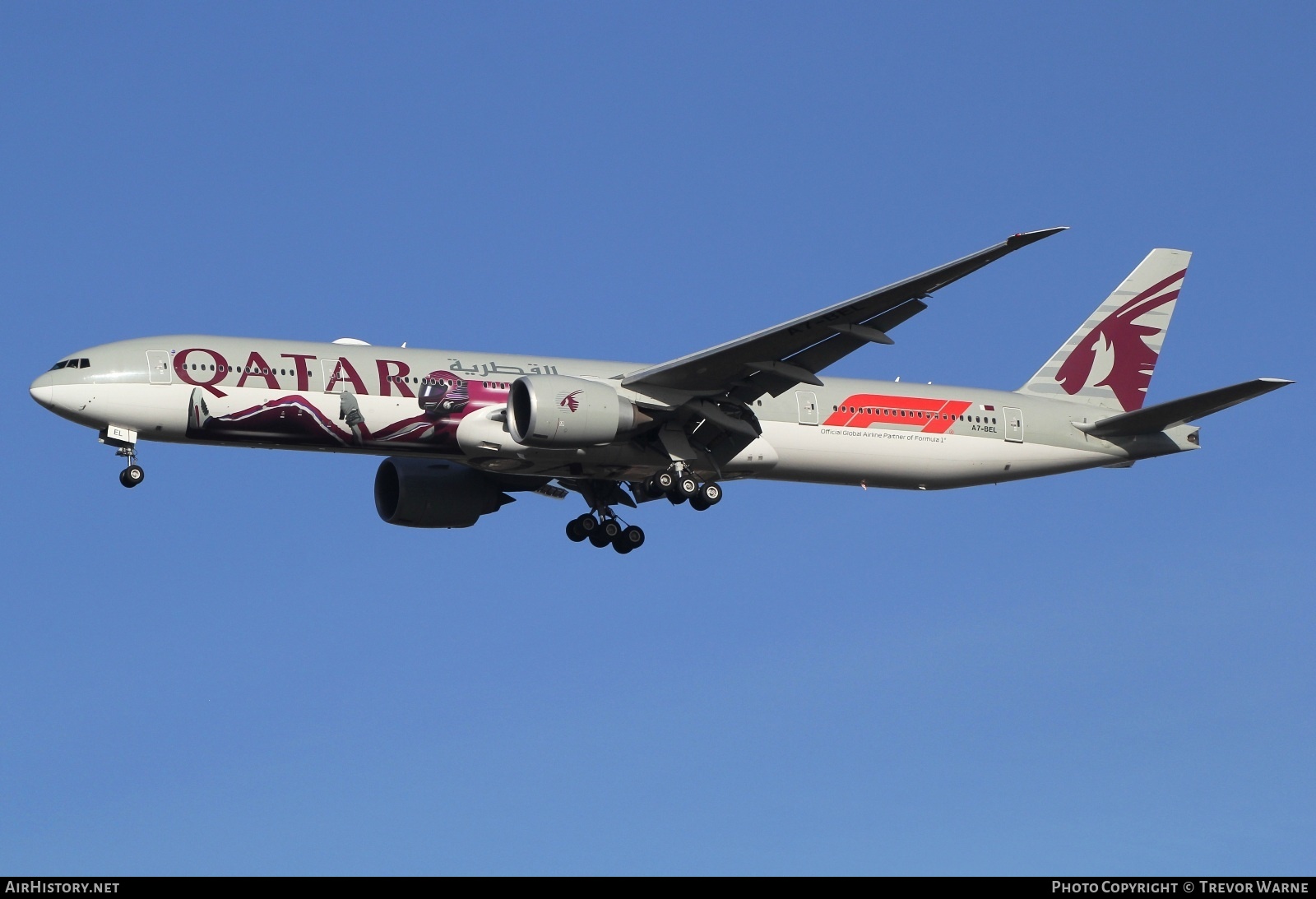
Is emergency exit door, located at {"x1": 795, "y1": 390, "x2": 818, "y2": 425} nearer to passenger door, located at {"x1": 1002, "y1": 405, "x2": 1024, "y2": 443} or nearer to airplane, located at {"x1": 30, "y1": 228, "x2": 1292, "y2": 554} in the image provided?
airplane, located at {"x1": 30, "y1": 228, "x2": 1292, "y2": 554}

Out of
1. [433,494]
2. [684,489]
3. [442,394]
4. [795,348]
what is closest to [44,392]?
[442,394]

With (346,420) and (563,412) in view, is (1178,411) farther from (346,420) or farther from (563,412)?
(346,420)

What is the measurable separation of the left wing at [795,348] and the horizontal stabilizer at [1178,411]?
7.88 m

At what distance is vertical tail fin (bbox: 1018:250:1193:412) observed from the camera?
46938 mm

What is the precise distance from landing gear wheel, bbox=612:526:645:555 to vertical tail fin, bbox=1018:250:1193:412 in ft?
36.9

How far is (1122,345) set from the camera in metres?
47.7

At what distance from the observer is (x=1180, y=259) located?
49188 mm

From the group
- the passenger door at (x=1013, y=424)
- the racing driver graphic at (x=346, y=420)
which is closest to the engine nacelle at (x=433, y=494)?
the racing driver graphic at (x=346, y=420)

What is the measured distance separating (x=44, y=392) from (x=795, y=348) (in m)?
16.5

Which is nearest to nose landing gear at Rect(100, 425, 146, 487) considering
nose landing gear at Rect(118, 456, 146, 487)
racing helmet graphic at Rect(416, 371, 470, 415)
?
nose landing gear at Rect(118, 456, 146, 487)

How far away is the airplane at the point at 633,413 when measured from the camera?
123 ft

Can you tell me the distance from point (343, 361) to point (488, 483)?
816 cm

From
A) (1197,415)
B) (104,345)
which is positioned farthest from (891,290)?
(104,345)
